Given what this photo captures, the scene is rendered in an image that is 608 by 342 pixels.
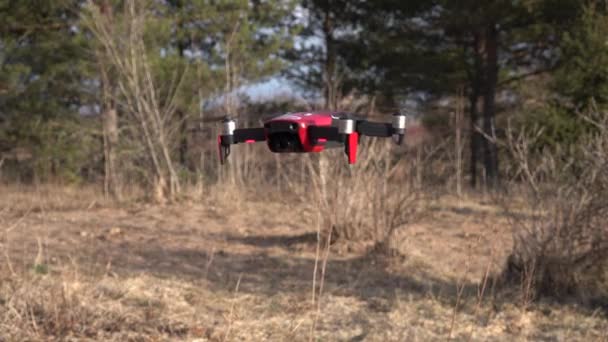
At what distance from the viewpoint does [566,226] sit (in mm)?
5164

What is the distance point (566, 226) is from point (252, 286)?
266 centimetres

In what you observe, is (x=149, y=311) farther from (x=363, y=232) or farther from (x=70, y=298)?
(x=363, y=232)

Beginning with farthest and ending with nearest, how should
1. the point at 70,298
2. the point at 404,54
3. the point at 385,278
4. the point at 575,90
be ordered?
1. the point at 404,54
2. the point at 575,90
3. the point at 385,278
4. the point at 70,298

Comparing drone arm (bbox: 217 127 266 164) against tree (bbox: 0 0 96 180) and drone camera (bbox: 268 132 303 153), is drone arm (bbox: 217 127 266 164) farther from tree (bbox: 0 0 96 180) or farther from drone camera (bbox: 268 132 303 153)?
tree (bbox: 0 0 96 180)

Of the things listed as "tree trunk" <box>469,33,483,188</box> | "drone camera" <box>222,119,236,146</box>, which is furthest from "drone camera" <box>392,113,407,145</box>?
"tree trunk" <box>469,33,483,188</box>

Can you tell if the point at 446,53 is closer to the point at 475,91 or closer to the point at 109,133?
the point at 475,91

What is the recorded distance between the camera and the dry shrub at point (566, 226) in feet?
16.3

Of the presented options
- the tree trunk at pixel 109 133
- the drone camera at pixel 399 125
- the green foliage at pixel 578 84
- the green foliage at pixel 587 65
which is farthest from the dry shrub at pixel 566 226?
Answer: the tree trunk at pixel 109 133

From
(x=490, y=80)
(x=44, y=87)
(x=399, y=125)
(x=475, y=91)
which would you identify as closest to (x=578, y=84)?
(x=490, y=80)

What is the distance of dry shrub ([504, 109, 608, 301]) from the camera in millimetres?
4977

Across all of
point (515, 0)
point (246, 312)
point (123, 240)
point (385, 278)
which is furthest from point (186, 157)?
point (246, 312)

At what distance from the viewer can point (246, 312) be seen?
506cm

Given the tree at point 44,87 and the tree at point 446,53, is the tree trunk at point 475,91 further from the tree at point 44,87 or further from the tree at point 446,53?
the tree at point 44,87

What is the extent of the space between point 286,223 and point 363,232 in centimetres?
263
